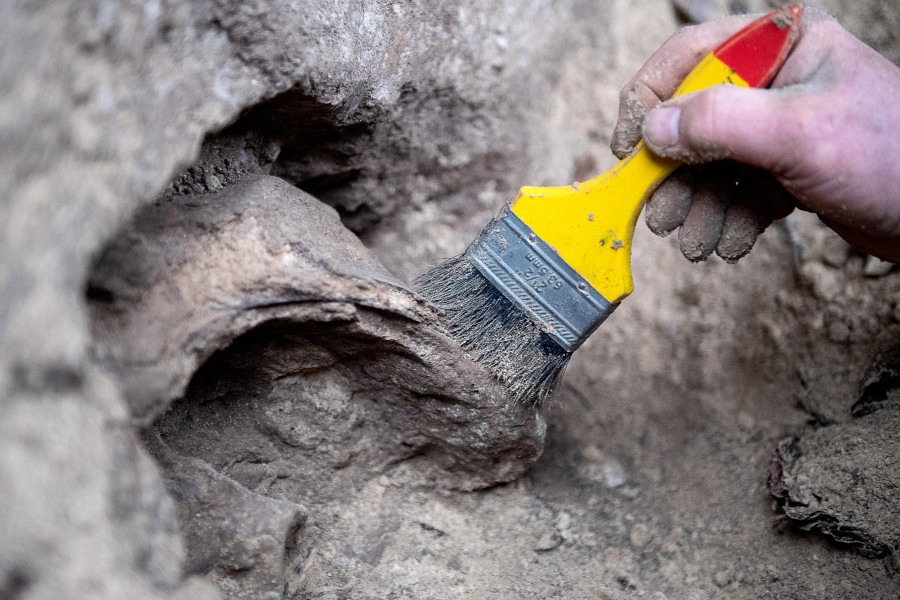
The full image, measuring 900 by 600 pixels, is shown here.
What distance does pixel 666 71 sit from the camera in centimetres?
135

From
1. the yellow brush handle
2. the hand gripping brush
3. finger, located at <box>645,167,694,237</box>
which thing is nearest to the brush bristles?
the hand gripping brush

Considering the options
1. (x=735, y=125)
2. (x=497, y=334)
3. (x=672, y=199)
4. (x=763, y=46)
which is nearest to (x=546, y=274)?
(x=497, y=334)

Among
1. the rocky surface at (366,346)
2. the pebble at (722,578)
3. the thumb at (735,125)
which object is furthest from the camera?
the pebble at (722,578)

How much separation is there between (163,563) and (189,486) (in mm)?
260

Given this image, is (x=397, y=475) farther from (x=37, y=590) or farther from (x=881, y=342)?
(x=881, y=342)

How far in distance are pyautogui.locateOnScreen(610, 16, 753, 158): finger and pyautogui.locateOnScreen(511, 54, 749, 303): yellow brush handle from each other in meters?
0.09

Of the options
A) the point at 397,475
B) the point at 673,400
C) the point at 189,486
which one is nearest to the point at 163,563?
the point at 189,486

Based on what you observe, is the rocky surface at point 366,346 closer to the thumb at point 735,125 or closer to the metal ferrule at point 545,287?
the metal ferrule at point 545,287

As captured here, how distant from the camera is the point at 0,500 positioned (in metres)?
0.72

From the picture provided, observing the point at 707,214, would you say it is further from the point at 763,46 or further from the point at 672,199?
the point at 763,46

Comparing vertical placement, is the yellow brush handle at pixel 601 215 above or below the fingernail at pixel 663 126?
below

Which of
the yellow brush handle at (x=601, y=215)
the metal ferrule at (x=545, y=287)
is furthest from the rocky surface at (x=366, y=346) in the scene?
the yellow brush handle at (x=601, y=215)

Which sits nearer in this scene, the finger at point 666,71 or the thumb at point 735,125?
the thumb at point 735,125

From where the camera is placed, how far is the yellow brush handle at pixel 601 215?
1280mm
